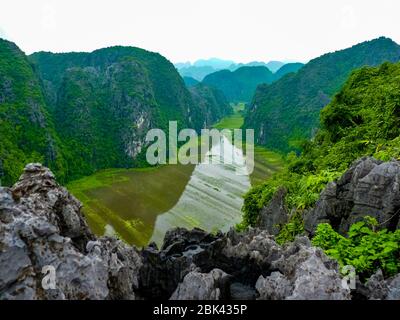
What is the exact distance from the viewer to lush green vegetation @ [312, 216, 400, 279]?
26.8 ft

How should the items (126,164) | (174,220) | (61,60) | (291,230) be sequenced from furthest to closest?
(61,60)
(126,164)
(174,220)
(291,230)

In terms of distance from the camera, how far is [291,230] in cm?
1416

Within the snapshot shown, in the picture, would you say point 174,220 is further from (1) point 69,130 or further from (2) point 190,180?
(1) point 69,130

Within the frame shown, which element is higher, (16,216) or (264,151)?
(16,216)

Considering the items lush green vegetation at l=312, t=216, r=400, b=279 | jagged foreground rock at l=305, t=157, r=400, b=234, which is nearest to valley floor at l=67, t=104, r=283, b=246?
jagged foreground rock at l=305, t=157, r=400, b=234

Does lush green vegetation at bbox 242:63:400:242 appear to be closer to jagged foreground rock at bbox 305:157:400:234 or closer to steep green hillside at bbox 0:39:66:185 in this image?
jagged foreground rock at bbox 305:157:400:234

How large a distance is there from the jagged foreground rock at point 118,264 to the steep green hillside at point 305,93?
292 ft

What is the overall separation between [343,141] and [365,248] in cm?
1264

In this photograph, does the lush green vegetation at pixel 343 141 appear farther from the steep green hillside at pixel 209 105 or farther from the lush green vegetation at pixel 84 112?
the steep green hillside at pixel 209 105

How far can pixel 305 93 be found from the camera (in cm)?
11881

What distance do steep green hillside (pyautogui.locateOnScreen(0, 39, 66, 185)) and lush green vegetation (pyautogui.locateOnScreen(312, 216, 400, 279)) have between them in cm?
5368

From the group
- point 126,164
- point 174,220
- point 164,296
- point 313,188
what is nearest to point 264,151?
point 126,164

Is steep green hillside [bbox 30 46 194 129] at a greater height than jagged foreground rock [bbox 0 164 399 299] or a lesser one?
greater
